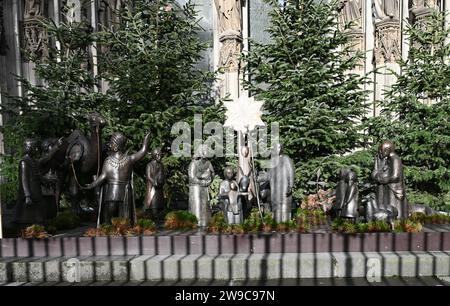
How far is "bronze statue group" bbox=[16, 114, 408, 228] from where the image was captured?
21.1 feet

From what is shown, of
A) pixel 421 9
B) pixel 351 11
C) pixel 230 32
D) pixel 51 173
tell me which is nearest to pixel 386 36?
pixel 421 9

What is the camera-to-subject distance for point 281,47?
32.4 feet

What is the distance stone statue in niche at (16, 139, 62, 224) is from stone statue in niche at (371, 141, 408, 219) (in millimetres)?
6979

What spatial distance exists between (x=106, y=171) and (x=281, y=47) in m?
6.45

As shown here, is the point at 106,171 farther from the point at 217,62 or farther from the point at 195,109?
the point at 217,62

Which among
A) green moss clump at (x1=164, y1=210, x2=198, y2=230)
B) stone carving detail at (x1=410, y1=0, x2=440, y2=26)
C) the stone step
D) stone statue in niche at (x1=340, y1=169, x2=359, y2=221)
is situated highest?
stone carving detail at (x1=410, y1=0, x2=440, y2=26)

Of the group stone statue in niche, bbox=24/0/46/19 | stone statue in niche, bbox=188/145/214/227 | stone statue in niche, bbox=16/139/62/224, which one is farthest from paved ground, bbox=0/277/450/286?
stone statue in niche, bbox=24/0/46/19

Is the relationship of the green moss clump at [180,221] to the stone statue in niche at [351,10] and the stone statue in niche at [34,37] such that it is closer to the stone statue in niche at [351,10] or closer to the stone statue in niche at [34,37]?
the stone statue in niche at [34,37]

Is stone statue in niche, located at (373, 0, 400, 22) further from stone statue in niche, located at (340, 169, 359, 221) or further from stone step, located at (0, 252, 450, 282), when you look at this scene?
stone step, located at (0, 252, 450, 282)

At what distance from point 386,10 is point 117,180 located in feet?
39.0

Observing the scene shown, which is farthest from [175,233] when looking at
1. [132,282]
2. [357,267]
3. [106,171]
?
[357,267]

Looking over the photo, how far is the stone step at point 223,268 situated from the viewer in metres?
5.30

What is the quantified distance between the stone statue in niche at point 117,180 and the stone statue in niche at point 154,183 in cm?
135

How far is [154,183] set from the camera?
26.1ft
